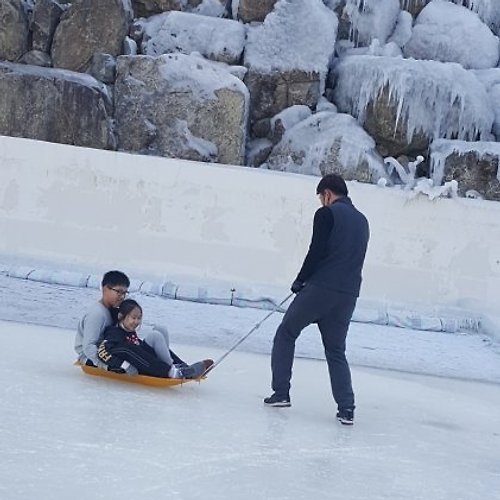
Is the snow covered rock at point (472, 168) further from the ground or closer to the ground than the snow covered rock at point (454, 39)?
closer to the ground

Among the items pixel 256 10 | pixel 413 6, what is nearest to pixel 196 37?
pixel 256 10

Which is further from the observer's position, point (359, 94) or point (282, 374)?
point (359, 94)

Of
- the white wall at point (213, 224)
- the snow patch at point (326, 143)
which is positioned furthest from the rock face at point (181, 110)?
the white wall at point (213, 224)

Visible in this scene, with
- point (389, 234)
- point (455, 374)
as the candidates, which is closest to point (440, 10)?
point (389, 234)

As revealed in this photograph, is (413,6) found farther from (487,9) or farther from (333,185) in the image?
(333,185)

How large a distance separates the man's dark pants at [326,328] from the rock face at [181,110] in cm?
1028

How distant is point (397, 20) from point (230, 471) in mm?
16325

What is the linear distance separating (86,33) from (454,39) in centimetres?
702

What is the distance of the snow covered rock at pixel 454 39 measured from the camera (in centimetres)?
1786

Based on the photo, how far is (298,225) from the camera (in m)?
9.91

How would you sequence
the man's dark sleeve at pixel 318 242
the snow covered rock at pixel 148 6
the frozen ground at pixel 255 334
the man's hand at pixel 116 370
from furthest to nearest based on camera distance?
the snow covered rock at pixel 148 6
the frozen ground at pixel 255 334
the man's hand at pixel 116 370
the man's dark sleeve at pixel 318 242

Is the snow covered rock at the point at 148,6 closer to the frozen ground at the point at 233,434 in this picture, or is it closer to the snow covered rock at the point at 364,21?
the snow covered rock at the point at 364,21

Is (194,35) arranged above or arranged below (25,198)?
above

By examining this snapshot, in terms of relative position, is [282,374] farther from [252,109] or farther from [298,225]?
[252,109]
